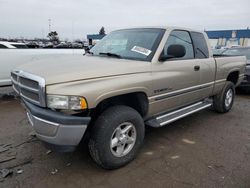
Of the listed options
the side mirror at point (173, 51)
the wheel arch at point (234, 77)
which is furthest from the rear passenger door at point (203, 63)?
the wheel arch at point (234, 77)

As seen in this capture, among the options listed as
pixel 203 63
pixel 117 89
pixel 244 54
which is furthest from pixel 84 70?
pixel 244 54

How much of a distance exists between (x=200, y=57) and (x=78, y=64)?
252cm

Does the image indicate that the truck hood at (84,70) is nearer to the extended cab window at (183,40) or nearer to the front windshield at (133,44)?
the front windshield at (133,44)

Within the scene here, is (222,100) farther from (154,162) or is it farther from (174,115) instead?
(154,162)

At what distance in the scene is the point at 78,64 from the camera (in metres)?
2.92

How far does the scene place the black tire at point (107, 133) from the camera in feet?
8.87

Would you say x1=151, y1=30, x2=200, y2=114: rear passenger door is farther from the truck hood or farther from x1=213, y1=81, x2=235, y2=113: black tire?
x1=213, y1=81, x2=235, y2=113: black tire

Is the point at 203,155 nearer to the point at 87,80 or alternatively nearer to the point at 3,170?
the point at 87,80

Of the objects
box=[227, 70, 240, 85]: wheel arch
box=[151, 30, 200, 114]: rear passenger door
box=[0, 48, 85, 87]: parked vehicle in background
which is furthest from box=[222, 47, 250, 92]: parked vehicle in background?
box=[0, 48, 85, 87]: parked vehicle in background

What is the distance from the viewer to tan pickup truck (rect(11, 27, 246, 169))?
245 centimetres

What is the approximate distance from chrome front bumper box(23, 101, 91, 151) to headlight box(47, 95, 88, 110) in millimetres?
98

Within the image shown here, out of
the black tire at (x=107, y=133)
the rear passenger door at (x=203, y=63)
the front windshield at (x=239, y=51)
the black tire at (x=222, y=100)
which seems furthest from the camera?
the front windshield at (x=239, y=51)

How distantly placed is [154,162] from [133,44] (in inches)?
72.0

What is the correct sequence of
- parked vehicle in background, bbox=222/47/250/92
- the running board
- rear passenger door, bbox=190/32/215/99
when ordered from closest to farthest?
the running board, rear passenger door, bbox=190/32/215/99, parked vehicle in background, bbox=222/47/250/92
